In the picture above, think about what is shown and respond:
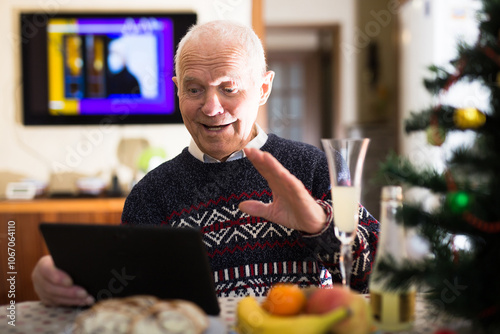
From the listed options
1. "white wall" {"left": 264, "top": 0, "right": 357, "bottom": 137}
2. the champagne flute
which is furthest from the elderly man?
"white wall" {"left": 264, "top": 0, "right": 357, "bottom": 137}

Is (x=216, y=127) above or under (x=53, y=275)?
above

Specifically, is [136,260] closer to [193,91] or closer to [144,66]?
[193,91]

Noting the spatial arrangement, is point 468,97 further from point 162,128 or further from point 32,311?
point 162,128

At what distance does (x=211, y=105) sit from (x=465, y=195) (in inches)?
31.5

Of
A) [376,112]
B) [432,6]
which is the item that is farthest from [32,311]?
[376,112]

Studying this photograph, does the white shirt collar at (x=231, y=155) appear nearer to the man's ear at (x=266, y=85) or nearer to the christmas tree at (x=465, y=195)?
the man's ear at (x=266, y=85)

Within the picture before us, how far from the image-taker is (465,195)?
626 mm

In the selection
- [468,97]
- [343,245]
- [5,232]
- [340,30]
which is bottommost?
[5,232]

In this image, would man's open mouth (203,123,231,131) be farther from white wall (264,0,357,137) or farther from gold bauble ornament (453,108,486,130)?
white wall (264,0,357,137)

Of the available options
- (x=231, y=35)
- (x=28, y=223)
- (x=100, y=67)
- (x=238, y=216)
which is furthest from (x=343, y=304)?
(x=100, y=67)

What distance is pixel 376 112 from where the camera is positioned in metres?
4.87

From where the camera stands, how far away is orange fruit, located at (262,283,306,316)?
0.66 m

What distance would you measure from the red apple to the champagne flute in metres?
0.14

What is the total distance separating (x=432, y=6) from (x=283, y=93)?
3686 mm
